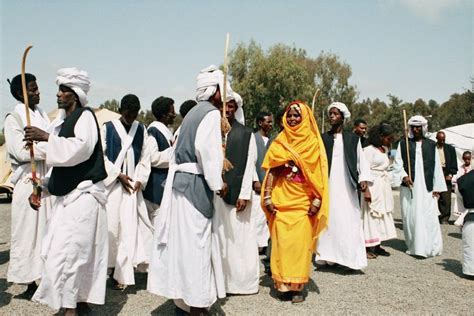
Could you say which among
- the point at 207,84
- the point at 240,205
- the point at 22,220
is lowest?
the point at 22,220

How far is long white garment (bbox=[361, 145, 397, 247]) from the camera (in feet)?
23.6

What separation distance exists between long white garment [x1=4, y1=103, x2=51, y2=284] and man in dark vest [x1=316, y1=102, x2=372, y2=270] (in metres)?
3.76

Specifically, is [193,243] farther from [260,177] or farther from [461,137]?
[461,137]

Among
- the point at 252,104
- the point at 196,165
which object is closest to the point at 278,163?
the point at 196,165

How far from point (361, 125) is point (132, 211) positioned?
4.38 metres

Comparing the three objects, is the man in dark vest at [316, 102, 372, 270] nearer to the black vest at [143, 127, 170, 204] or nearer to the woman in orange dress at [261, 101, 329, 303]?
the woman in orange dress at [261, 101, 329, 303]

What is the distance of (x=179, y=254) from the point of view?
13.1 ft

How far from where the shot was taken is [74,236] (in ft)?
12.7

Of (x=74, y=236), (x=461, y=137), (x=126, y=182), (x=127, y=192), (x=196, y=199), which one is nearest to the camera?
(x=74, y=236)

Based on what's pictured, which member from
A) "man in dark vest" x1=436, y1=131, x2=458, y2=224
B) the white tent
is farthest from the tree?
"man in dark vest" x1=436, y1=131, x2=458, y2=224

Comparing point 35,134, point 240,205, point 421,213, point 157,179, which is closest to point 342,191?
point 421,213

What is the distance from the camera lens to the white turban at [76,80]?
412 cm

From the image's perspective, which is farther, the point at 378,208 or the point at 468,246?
the point at 378,208

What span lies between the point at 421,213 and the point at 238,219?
12.4 feet
